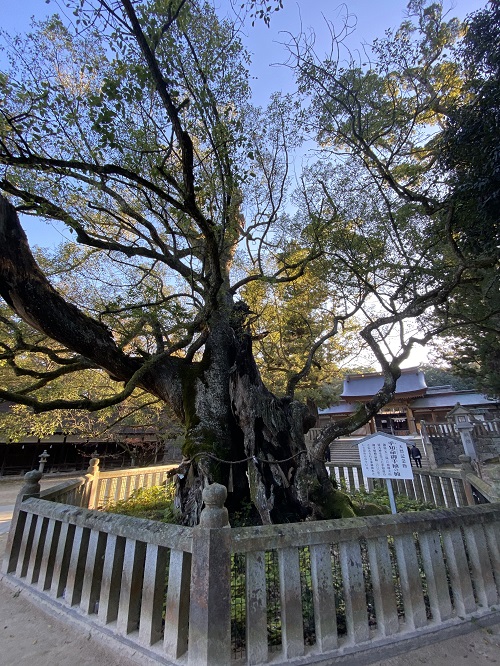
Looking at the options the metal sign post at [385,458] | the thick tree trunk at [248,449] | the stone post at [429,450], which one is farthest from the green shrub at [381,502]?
the stone post at [429,450]

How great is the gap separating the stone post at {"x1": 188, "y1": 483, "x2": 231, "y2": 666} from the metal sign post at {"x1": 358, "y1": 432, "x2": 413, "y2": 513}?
2.89m

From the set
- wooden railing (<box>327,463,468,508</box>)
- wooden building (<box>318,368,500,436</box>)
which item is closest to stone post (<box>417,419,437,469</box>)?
wooden railing (<box>327,463,468,508</box>)

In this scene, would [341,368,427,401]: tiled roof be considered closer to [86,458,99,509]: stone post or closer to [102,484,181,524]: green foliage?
[102,484,181,524]: green foliage

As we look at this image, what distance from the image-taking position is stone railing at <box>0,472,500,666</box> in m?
1.91

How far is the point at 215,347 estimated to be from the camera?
5434 millimetres

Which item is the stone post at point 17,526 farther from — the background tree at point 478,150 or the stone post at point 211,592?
the background tree at point 478,150

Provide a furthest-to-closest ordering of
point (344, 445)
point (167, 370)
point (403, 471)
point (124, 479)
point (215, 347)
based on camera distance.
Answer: point (344, 445) → point (124, 479) → point (215, 347) → point (167, 370) → point (403, 471)

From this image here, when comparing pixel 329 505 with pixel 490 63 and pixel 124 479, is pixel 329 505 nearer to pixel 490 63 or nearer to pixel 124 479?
pixel 124 479

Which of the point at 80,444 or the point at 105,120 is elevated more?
the point at 105,120

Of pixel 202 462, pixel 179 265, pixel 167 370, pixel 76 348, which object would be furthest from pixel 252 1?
pixel 202 462

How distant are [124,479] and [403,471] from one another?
17.5ft

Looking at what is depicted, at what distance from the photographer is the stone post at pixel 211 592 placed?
178cm

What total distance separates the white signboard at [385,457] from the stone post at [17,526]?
13.6 ft

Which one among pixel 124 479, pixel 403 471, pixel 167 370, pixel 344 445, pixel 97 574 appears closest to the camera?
pixel 97 574
